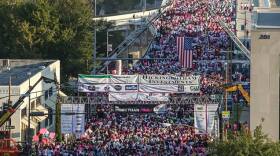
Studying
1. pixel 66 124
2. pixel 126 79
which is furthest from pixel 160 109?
pixel 66 124

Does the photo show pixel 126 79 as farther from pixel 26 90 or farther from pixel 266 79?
pixel 266 79

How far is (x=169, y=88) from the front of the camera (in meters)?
47.6

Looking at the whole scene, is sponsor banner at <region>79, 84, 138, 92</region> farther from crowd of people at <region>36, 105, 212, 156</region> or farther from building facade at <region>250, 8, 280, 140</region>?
building facade at <region>250, 8, 280, 140</region>

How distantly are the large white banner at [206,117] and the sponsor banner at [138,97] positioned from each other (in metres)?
2.87

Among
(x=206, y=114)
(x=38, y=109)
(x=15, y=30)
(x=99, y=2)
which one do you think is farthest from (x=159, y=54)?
(x=99, y=2)

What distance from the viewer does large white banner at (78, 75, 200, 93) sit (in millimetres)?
47312

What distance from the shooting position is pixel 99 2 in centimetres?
15262

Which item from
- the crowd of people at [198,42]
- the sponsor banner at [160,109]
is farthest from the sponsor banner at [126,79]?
the crowd of people at [198,42]

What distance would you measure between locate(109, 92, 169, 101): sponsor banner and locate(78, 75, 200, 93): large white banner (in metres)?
0.25

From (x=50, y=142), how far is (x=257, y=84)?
10.6 meters

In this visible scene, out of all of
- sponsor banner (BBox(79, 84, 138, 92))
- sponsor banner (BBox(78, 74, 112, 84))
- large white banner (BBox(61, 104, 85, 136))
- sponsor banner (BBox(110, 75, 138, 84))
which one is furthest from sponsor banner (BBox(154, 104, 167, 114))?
large white banner (BBox(61, 104, 85, 136))

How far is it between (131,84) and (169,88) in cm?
207

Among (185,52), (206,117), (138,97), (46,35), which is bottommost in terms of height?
(206,117)

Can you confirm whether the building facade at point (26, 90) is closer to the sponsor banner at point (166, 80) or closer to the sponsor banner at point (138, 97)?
the sponsor banner at point (138, 97)
